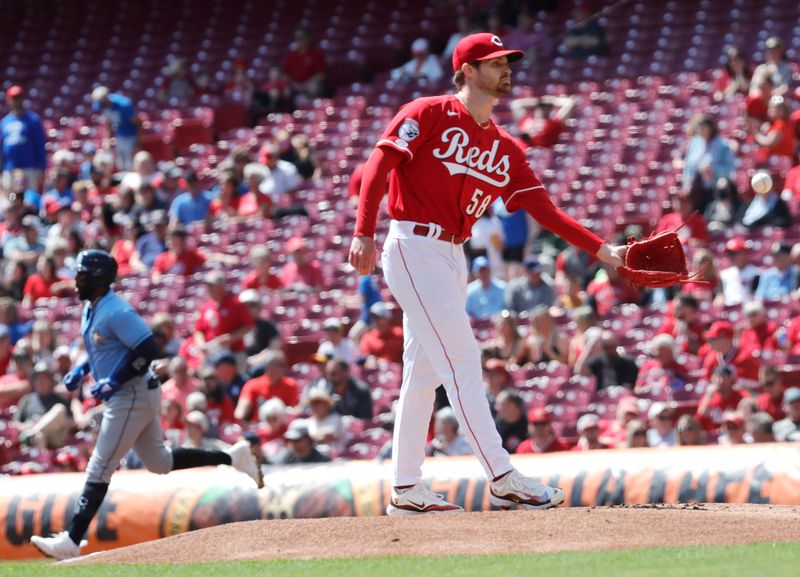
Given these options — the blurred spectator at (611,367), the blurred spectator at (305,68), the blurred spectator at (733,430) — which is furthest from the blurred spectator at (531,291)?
the blurred spectator at (305,68)

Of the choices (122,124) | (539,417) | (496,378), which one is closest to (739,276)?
(496,378)

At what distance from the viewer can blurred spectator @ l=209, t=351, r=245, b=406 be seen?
495 inches

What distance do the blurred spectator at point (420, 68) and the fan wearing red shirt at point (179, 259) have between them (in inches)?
162

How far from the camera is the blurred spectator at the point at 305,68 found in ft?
63.8

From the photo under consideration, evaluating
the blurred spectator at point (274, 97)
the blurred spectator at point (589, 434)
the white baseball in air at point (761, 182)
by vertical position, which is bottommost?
the blurred spectator at point (589, 434)

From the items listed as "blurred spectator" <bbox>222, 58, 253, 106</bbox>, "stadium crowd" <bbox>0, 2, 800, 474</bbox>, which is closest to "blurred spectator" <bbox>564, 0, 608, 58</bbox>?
"stadium crowd" <bbox>0, 2, 800, 474</bbox>

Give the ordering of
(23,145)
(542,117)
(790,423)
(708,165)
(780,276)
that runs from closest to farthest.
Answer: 1. (790,423)
2. (780,276)
3. (708,165)
4. (542,117)
5. (23,145)

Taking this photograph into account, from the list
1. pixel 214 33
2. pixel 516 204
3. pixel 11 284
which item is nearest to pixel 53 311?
pixel 11 284

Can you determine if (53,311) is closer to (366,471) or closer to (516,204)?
(366,471)

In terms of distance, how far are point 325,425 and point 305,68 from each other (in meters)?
9.07

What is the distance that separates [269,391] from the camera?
1218 centimetres

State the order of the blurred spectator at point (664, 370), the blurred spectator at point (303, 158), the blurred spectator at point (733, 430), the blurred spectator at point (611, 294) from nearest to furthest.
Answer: the blurred spectator at point (733, 430), the blurred spectator at point (664, 370), the blurred spectator at point (611, 294), the blurred spectator at point (303, 158)

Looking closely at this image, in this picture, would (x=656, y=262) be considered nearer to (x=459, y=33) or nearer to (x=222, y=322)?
(x=222, y=322)

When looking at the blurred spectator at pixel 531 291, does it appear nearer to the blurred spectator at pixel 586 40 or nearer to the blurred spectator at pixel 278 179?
the blurred spectator at pixel 278 179
